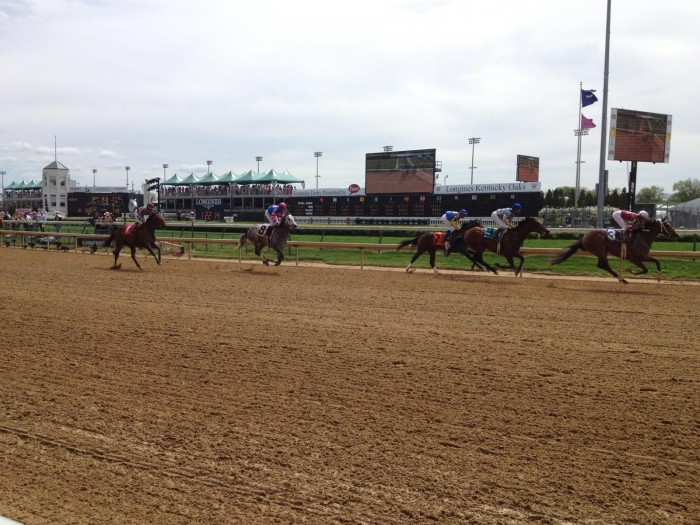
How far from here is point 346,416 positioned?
515 cm

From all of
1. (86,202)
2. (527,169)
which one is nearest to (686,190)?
(527,169)

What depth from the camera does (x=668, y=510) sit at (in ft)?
11.9

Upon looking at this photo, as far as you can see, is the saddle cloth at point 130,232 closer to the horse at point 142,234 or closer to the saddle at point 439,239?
the horse at point 142,234

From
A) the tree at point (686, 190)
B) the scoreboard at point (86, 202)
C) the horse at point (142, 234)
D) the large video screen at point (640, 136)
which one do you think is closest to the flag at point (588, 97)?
the large video screen at point (640, 136)

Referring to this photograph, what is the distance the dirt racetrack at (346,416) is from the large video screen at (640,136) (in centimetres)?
2799

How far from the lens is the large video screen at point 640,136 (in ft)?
115

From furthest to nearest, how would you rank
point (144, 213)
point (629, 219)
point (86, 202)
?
point (86, 202)
point (144, 213)
point (629, 219)

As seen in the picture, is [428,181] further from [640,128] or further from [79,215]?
[79,215]

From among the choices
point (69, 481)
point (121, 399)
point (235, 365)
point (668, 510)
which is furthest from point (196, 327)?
point (668, 510)

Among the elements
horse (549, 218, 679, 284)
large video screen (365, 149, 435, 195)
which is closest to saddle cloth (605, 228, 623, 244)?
horse (549, 218, 679, 284)

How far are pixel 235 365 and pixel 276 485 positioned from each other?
2857mm

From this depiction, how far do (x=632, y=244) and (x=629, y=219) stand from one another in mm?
649

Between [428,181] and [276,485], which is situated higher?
[428,181]

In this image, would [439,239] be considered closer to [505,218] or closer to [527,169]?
[505,218]
